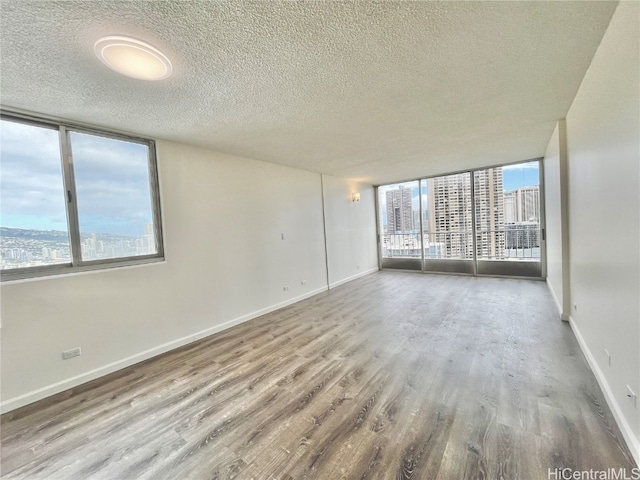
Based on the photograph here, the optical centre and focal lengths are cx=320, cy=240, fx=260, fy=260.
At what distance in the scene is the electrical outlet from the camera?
2.33 meters

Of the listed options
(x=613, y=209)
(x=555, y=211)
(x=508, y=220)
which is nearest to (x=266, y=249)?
(x=613, y=209)

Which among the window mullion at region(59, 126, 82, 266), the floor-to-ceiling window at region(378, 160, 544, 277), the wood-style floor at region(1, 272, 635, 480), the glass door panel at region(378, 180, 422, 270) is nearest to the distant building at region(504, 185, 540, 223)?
the floor-to-ceiling window at region(378, 160, 544, 277)

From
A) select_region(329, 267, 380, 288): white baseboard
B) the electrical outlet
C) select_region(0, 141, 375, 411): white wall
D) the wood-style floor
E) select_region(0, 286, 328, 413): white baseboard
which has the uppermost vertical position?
select_region(0, 141, 375, 411): white wall

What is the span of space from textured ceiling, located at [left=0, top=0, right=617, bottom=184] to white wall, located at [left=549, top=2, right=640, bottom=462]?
209mm

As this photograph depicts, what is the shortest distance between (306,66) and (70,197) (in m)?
2.47

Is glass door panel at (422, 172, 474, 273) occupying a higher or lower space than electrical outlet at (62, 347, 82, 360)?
higher

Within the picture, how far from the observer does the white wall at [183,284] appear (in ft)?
7.22

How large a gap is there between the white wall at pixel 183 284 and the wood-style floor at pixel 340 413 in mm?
271

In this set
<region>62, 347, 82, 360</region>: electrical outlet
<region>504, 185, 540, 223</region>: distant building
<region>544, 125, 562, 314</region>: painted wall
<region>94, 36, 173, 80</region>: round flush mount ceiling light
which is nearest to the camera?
<region>94, 36, 173, 80</region>: round flush mount ceiling light

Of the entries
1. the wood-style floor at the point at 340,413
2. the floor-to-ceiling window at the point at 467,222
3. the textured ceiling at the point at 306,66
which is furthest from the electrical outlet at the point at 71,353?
the floor-to-ceiling window at the point at 467,222

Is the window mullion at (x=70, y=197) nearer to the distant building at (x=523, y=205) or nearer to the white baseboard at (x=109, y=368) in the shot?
the white baseboard at (x=109, y=368)

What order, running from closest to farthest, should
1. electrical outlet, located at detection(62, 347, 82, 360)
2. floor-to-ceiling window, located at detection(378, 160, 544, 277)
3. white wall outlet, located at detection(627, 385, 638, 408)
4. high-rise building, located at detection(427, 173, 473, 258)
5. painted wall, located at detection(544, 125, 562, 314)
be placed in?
white wall outlet, located at detection(627, 385, 638, 408) < electrical outlet, located at detection(62, 347, 82, 360) < painted wall, located at detection(544, 125, 562, 314) < floor-to-ceiling window, located at detection(378, 160, 544, 277) < high-rise building, located at detection(427, 173, 473, 258)

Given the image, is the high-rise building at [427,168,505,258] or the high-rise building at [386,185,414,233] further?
the high-rise building at [386,185,414,233]

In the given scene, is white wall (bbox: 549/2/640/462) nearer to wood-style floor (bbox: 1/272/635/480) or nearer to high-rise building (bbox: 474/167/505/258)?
wood-style floor (bbox: 1/272/635/480)
